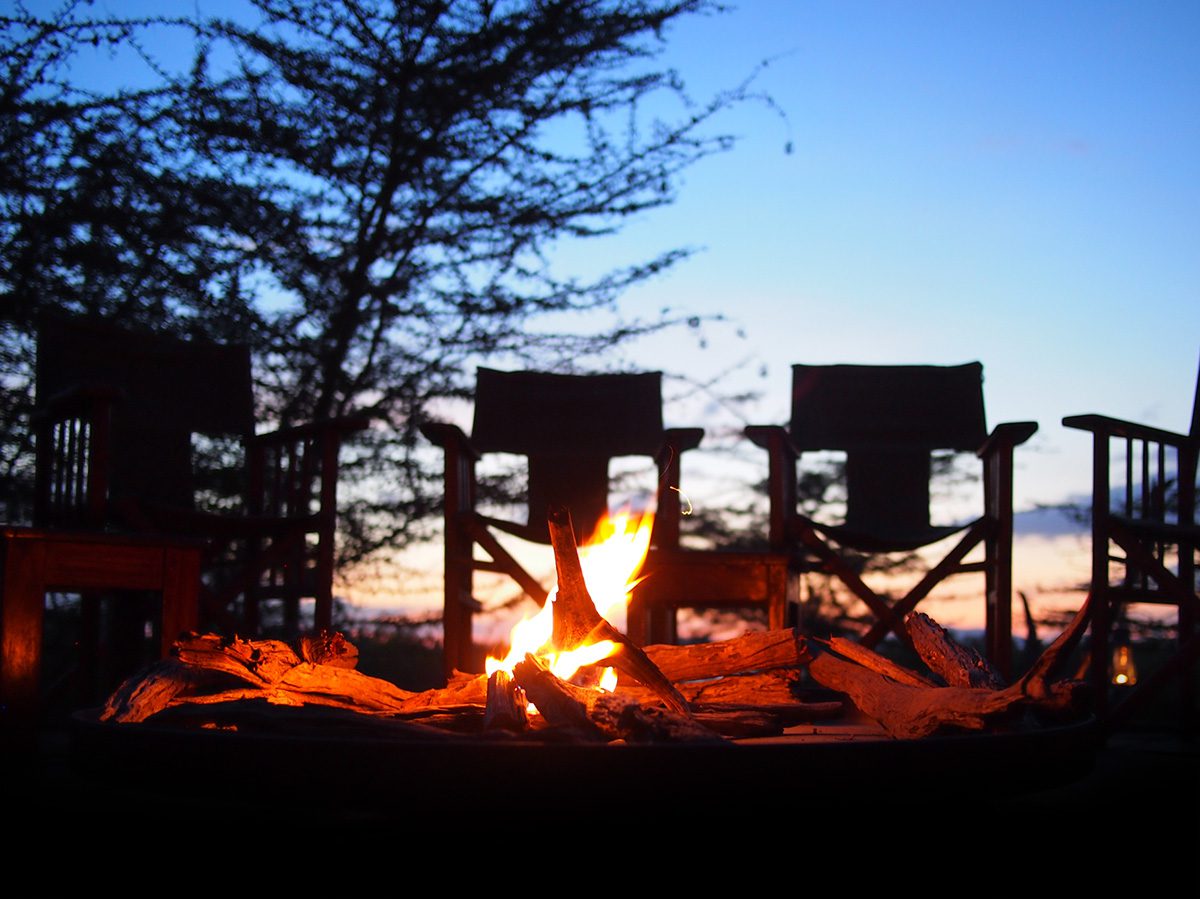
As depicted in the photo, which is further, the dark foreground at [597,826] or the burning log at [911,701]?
the burning log at [911,701]

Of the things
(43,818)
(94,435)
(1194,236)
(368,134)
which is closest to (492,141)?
(368,134)

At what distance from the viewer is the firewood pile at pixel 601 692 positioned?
1.65 m

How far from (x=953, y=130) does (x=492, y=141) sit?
1.77 m

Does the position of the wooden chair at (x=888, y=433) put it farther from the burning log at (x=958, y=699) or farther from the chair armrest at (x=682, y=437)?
the burning log at (x=958, y=699)

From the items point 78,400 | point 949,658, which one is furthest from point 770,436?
point 78,400

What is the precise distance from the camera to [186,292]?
165 inches

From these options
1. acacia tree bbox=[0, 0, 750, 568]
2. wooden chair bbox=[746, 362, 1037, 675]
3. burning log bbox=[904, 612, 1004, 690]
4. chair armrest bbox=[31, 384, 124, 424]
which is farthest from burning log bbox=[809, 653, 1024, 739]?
acacia tree bbox=[0, 0, 750, 568]

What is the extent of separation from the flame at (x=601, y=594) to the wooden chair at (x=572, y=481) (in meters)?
0.56

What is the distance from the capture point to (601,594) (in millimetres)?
2176

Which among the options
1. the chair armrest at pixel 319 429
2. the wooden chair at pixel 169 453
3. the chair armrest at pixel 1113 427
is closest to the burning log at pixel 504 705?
the wooden chair at pixel 169 453

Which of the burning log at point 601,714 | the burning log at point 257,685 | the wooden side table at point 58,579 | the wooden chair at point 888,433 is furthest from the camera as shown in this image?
the wooden chair at point 888,433

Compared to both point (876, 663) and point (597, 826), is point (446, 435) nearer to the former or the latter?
point (876, 663)

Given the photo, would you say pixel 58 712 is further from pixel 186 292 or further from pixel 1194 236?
pixel 1194 236

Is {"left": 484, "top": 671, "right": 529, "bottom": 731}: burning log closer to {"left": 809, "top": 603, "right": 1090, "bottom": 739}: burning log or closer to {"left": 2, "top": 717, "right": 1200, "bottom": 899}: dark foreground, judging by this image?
{"left": 2, "top": 717, "right": 1200, "bottom": 899}: dark foreground
